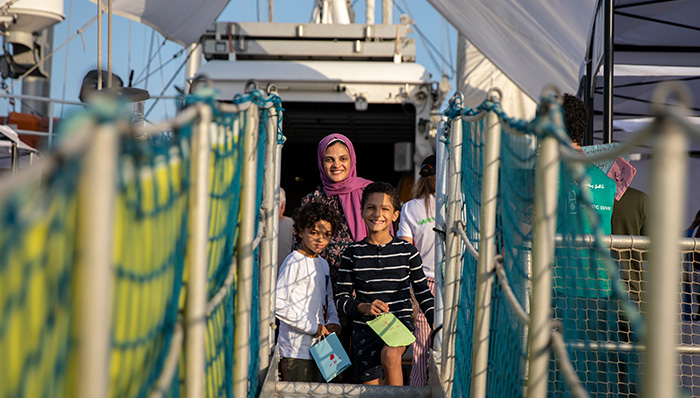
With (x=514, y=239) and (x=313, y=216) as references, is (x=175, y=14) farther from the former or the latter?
(x=514, y=239)

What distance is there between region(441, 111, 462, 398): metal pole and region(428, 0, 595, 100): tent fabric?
12.6ft

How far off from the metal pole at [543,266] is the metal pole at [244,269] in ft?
3.55

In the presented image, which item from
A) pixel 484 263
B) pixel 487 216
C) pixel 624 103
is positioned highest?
pixel 624 103

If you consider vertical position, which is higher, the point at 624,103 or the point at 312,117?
the point at 624,103

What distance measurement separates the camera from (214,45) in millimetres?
9102

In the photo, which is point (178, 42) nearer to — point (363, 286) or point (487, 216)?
point (363, 286)

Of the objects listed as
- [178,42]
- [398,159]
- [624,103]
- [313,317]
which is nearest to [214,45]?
[178,42]

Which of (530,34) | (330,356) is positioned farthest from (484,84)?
(330,356)

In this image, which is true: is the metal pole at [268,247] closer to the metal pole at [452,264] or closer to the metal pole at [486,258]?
the metal pole at [452,264]

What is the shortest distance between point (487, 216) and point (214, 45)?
710 cm

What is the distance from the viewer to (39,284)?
967 mm

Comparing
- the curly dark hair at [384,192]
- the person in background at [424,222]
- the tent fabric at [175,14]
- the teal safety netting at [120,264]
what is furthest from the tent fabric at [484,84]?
the teal safety netting at [120,264]

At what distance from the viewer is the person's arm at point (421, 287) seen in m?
4.29

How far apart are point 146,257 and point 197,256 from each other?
0.30 m
